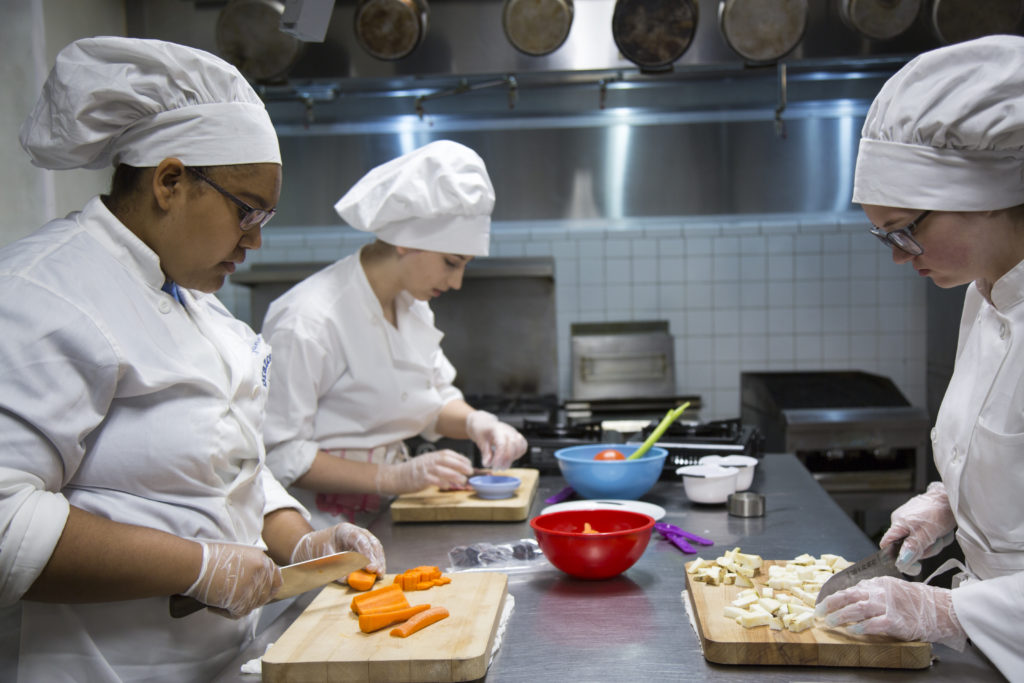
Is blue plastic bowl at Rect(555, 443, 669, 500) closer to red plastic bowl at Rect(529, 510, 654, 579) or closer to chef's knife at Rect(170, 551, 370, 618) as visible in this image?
red plastic bowl at Rect(529, 510, 654, 579)

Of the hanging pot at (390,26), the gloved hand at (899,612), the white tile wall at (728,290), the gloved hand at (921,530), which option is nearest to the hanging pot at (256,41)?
the hanging pot at (390,26)

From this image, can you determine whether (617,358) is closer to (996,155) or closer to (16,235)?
(16,235)

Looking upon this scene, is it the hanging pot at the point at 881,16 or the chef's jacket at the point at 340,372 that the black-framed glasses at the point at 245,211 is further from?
the hanging pot at the point at 881,16

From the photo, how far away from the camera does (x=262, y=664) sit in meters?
1.14

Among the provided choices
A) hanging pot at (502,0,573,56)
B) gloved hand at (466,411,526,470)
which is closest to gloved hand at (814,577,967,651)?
gloved hand at (466,411,526,470)

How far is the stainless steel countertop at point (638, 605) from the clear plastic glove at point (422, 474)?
90 mm

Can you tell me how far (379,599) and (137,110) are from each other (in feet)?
2.78

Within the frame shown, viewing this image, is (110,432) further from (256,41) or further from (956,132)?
(256,41)

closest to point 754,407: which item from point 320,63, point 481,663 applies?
point 320,63

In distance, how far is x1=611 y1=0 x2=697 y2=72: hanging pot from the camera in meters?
3.41

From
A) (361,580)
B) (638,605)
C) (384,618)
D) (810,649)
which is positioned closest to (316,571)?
(361,580)

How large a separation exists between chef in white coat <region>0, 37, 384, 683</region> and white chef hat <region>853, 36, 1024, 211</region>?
39.5 inches

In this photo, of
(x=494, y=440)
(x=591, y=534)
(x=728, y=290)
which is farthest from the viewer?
(x=728, y=290)

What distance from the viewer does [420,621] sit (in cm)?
123
